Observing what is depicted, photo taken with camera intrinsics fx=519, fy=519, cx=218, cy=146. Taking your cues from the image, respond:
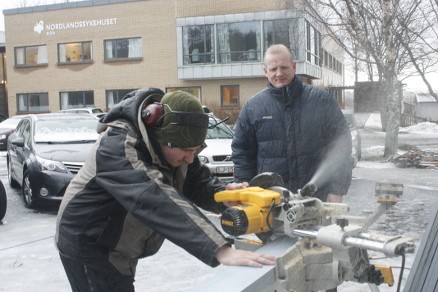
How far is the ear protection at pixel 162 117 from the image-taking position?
75.3 inches

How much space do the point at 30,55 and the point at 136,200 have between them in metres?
33.6

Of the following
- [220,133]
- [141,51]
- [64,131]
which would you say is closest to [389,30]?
[220,133]

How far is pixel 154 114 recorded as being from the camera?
1936 mm

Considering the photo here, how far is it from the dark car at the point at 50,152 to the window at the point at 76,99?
22.0 metres

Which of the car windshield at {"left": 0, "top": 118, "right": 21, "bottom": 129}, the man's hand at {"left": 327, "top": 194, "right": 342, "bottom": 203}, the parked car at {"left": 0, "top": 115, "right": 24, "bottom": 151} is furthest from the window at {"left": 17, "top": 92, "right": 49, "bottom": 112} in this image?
the man's hand at {"left": 327, "top": 194, "right": 342, "bottom": 203}

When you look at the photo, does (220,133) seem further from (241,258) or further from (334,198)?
(241,258)

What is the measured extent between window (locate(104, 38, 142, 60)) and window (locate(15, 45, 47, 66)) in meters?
4.59

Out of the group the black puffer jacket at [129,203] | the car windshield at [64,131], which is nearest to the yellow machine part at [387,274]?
the black puffer jacket at [129,203]

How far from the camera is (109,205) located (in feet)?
6.75

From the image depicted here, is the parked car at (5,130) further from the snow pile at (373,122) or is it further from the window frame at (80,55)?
the snow pile at (373,122)

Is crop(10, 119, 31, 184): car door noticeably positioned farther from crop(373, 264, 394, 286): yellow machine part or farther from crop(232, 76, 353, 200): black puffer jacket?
crop(373, 264, 394, 286): yellow machine part

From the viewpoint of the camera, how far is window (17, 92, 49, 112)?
3228 cm

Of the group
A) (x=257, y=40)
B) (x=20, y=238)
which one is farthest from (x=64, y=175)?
(x=257, y=40)

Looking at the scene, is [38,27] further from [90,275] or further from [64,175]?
[90,275]
